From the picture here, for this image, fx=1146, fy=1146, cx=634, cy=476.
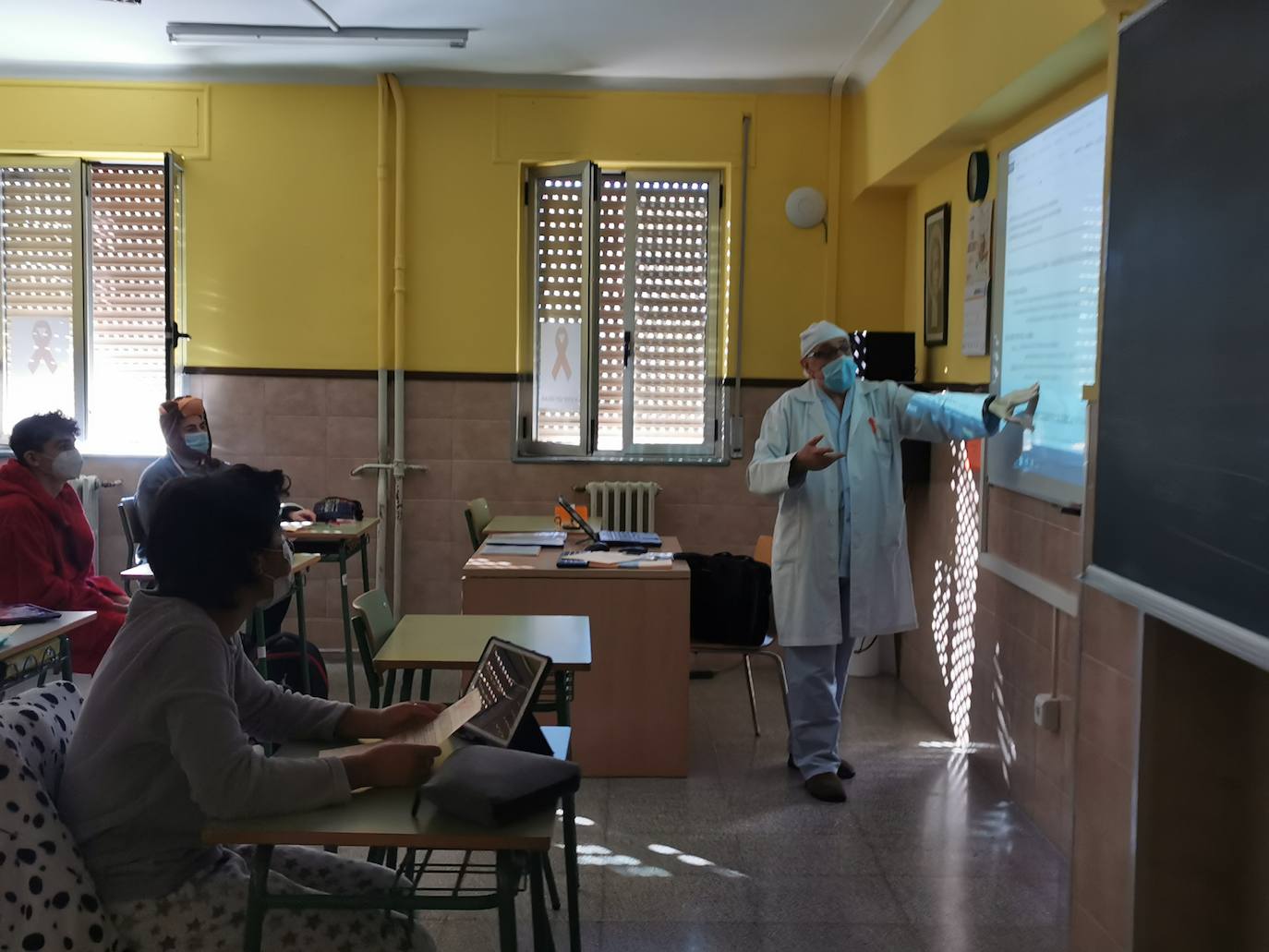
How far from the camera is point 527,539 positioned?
478 cm

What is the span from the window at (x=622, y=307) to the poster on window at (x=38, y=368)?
8.32 feet

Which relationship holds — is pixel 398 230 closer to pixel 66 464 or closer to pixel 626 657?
pixel 66 464

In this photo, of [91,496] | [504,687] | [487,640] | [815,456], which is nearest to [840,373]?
[815,456]

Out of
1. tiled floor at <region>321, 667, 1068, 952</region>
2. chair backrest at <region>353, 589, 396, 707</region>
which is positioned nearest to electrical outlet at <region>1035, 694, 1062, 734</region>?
tiled floor at <region>321, 667, 1068, 952</region>

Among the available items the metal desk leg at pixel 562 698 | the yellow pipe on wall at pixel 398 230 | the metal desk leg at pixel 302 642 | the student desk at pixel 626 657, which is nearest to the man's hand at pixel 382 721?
the metal desk leg at pixel 562 698

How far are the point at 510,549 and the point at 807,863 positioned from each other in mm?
1717

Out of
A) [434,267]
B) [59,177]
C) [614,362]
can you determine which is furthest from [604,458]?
[59,177]

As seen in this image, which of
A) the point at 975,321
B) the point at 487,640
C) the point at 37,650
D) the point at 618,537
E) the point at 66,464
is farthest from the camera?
the point at 618,537

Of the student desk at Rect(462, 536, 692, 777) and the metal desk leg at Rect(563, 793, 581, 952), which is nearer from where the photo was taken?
the metal desk leg at Rect(563, 793, 581, 952)

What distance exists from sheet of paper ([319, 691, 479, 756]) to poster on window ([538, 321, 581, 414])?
4189mm

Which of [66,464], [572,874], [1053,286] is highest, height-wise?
[1053,286]

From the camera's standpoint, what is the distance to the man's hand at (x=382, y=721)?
2.15m

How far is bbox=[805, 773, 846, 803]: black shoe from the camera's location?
160 inches

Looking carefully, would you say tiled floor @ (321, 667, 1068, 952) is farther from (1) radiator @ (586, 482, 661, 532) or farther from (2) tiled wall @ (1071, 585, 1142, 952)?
(1) radiator @ (586, 482, 661, 532)
